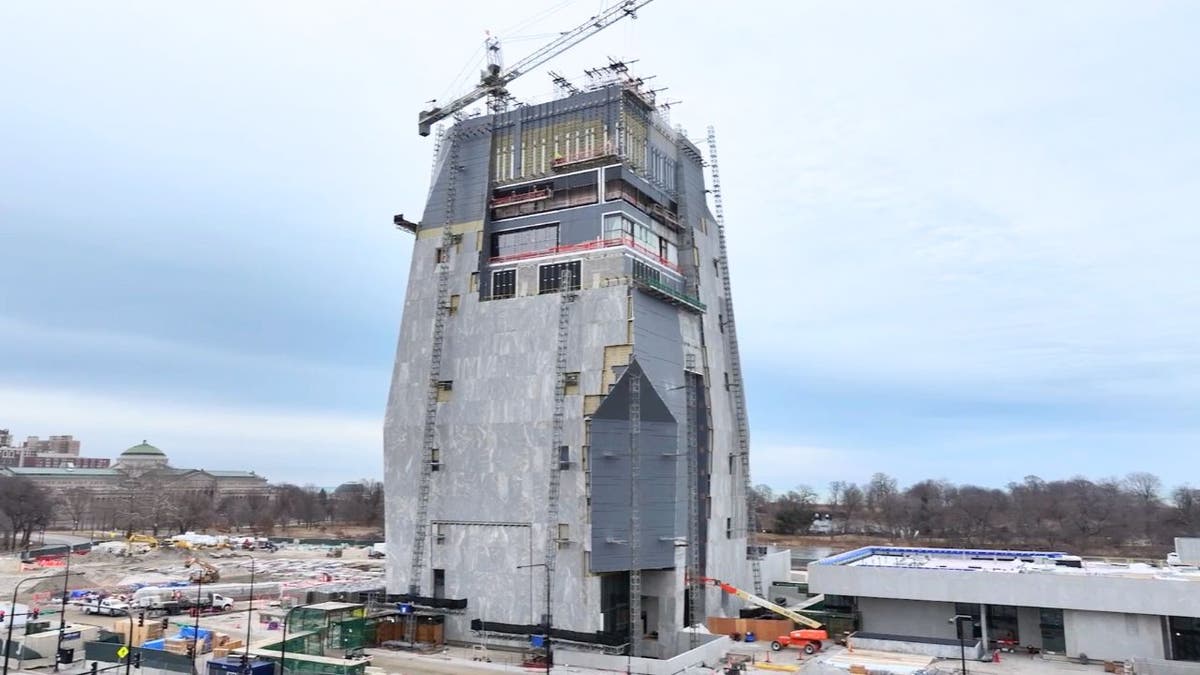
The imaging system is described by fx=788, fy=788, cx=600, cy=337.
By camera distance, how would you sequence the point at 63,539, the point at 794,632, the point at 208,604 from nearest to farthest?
the point at 794,632 → the point at 208,604 → the point at 63,539

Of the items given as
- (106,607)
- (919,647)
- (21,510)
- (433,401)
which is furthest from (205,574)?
(21,510)

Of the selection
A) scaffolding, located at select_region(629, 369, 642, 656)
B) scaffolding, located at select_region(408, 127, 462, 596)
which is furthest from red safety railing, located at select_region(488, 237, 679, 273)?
scaffolding, located at select_region(629, 369, 642, 656)

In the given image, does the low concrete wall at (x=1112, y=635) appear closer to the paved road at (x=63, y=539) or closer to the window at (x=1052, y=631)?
the window at (x=1052, y=631)

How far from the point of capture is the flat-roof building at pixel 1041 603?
56.1m

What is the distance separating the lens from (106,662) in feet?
180

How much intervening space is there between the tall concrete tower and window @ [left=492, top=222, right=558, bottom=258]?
0.49 ft

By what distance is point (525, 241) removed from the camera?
71062 mm

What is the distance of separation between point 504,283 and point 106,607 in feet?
172

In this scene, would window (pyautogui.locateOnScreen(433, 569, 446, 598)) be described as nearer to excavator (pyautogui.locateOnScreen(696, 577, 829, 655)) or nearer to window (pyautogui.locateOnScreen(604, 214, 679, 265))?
excavator (pyautogui.locateOnScreen(696, 577, 829, 655))

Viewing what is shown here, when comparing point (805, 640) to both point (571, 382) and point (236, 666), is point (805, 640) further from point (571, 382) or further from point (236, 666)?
point (236, 666)

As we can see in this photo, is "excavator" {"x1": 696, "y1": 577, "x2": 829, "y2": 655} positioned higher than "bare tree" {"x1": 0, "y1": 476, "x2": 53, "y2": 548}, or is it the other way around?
"bare tree" {"x1": 0, "y1": 476, "x2": 53, "y2": 548}

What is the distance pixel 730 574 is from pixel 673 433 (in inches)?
765

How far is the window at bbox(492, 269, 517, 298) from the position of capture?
69.2 m

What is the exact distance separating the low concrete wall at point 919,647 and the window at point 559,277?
35.8 meters
